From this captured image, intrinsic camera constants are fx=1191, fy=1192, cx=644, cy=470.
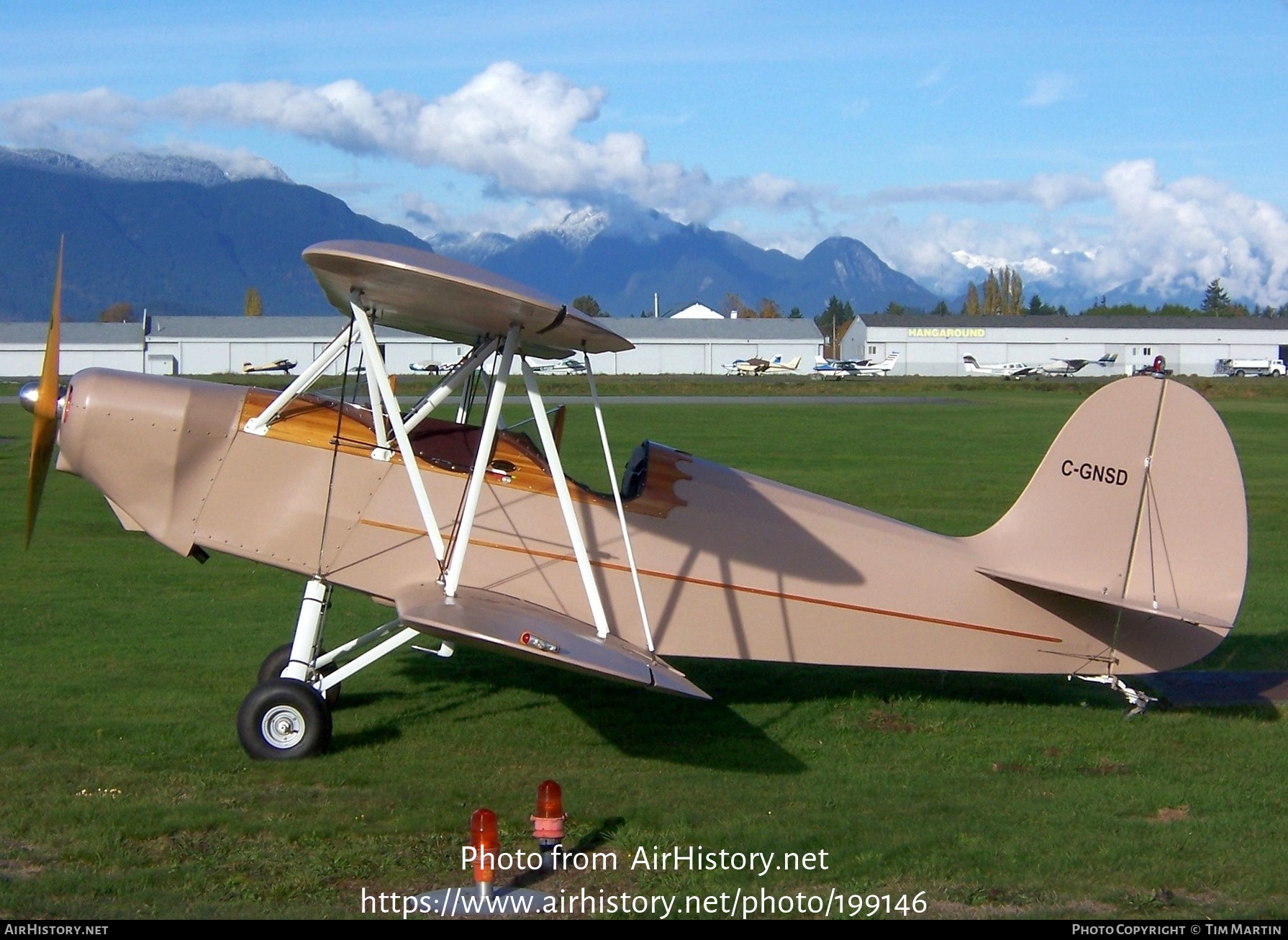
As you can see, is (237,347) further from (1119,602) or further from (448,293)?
(1119,602)

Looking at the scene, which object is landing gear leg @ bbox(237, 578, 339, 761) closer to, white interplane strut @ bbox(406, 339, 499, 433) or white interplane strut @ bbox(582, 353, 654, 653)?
white interplane strut @ bbox(406, 339, 499, 433)

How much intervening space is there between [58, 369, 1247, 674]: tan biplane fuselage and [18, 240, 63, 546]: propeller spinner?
4.1 inches

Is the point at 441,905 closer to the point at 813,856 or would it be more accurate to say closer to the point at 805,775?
the point at 813,856

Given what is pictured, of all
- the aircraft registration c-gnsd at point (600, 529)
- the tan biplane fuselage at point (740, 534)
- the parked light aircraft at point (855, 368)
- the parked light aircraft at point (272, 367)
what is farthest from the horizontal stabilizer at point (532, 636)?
the parked light aircraft at point (855, 368)

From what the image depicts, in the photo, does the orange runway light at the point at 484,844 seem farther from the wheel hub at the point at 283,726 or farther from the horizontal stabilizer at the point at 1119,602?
the horizontal stabilizer at the point at 1119,602

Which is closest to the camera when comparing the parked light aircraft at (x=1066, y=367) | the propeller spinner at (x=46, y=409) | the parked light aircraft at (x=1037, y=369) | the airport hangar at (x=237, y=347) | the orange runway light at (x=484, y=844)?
the orange runway light at (x=484, y=844)

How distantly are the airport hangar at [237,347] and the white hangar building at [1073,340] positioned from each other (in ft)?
38.6

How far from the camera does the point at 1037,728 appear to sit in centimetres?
751

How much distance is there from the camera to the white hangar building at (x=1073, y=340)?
104250 millimetres

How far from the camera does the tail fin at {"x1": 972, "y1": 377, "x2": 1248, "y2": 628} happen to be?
7.25 meters

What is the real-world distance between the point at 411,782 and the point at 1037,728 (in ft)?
12.9

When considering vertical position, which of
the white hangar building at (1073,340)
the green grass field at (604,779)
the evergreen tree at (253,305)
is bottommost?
the green grass field at (604,779)

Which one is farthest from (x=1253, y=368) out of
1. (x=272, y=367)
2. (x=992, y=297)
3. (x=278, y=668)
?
(x=278, y=668)

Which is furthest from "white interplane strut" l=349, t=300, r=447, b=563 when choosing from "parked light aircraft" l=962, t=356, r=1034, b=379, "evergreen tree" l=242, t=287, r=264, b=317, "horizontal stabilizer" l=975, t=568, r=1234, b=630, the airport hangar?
"evergreen tree" l=242, t=287, r=264, b=317
